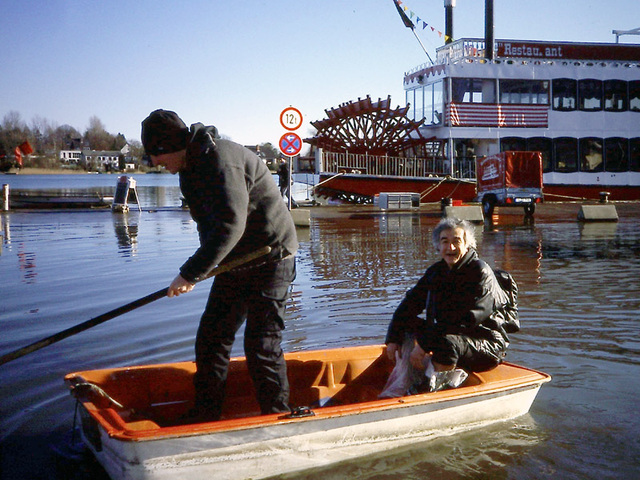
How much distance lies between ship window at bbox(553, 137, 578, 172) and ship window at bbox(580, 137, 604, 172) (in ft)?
1.18

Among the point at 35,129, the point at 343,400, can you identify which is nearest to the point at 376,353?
the point at 343,400

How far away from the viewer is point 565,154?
29547 millimetres

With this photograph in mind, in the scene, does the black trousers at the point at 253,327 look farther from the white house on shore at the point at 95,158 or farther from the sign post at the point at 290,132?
the white house on shore at the point at 95,158

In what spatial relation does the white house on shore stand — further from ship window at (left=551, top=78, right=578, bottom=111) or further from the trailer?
the trailer

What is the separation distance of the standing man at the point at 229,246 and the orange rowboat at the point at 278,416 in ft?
1.05

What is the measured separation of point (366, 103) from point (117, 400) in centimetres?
2805

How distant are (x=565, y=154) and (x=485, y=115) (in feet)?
12.7

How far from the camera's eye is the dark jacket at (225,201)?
3.77m

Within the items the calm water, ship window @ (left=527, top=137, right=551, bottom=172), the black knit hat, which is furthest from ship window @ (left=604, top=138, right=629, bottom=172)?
the black knit hat

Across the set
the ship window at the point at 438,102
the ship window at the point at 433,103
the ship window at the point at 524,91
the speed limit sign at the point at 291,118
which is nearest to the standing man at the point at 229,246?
the speed limit sign at the point at 291,118

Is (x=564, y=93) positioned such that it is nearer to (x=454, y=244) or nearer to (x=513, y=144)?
(x=513, y=144)

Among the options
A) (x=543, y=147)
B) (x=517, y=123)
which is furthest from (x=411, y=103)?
(x=543, y=147)

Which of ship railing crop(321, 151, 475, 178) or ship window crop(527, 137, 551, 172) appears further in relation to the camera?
ship window crop(527, 137, 551, 172)

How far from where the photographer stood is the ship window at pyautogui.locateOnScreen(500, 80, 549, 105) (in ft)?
95.2
